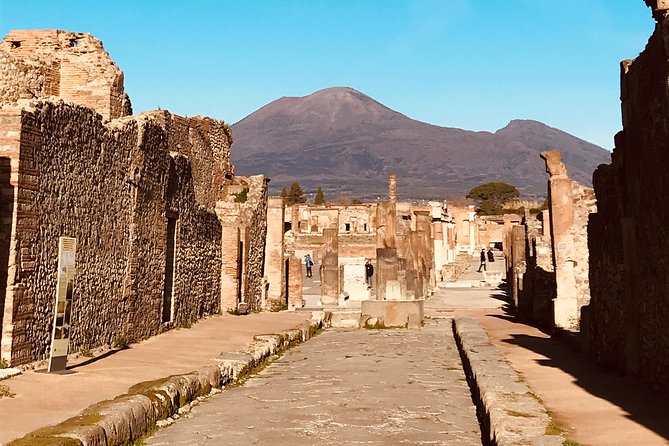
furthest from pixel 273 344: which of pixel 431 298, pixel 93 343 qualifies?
pixel 431 298

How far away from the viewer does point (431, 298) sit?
85.3 feet

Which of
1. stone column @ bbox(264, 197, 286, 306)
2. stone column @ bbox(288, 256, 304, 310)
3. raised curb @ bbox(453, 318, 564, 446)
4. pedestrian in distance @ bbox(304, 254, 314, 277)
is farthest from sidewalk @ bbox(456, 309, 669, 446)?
pedestrian in distance @ bbox(304, 254, 314, 277)

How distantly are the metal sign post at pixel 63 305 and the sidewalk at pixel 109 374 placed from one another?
225 millimetres

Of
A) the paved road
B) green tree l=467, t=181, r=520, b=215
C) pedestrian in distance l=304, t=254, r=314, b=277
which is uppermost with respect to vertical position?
green tree l=467, t=181, r=520, b=215

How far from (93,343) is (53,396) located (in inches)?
137

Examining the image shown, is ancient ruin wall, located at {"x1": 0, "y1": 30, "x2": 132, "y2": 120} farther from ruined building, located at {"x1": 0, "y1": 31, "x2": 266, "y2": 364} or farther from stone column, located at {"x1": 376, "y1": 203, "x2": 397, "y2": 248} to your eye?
stone column, located at {"x1": 376, "y1": 203, "x2": 397, "y2": 248}

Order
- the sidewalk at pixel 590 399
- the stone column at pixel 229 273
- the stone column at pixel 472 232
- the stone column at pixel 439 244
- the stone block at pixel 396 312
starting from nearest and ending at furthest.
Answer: the sidewalk at pixel 590 399 < the stone block at pixel 396 312 < the stone column at pixel 229 273 < the stone column at pixel 439 244 < the stone column at pixel 472 232

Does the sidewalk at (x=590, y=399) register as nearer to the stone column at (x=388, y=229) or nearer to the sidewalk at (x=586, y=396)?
the sidewalk at (x=586, y=396)

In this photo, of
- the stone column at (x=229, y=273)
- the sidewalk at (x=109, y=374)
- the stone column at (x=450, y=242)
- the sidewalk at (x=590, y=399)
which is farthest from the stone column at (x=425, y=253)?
the stone column at (x=450, y=242)

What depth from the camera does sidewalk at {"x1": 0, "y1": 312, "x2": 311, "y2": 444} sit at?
221 inches

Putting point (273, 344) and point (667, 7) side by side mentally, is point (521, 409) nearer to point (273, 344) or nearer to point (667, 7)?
point (667, 7)

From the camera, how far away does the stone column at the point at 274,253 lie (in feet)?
68.3

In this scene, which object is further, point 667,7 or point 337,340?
point 337,340

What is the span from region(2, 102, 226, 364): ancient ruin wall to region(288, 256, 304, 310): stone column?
717 centimetres
